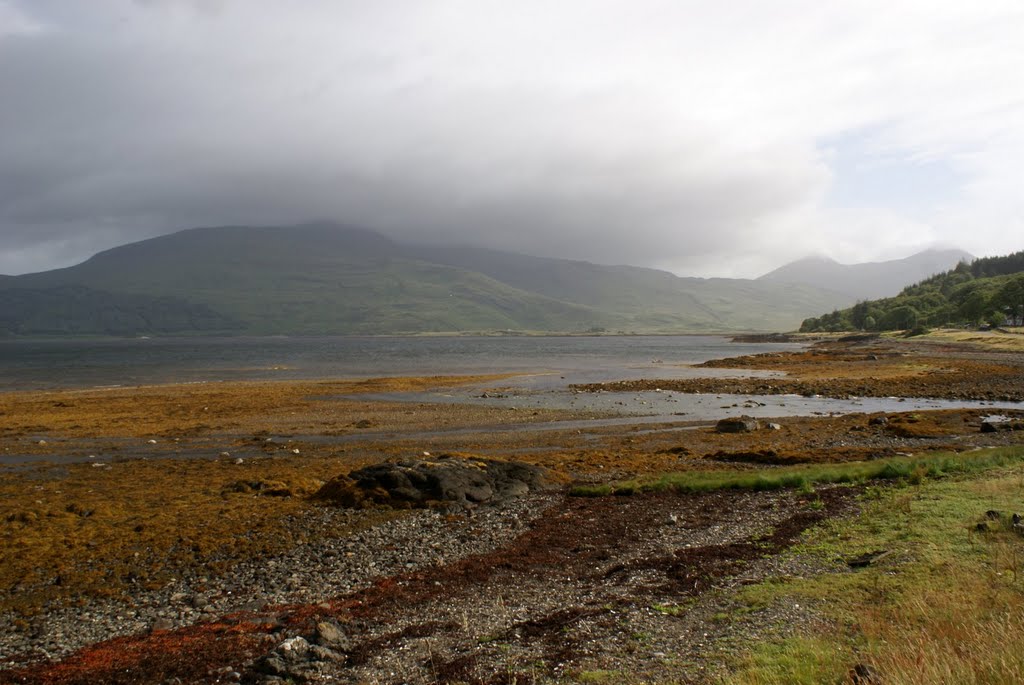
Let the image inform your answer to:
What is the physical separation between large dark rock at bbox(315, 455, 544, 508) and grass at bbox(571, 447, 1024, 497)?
2.86 meters

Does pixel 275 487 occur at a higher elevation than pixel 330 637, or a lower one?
lower

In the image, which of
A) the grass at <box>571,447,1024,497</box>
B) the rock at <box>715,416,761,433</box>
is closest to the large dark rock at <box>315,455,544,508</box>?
the grass at <box>571,447,1024,497</box>

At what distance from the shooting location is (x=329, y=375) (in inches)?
3639

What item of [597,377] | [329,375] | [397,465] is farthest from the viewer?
[329,375]

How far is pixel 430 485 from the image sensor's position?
2431 centimetres

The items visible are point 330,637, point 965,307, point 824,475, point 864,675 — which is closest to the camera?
point 864,675

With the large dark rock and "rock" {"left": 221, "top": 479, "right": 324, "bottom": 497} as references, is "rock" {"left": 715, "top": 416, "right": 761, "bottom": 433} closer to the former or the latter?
the large dark rock

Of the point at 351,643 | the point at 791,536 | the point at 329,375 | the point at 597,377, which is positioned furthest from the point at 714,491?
the point at 329,375

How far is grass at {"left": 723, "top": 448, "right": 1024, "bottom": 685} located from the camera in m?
8.03

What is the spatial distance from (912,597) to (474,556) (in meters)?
10.6

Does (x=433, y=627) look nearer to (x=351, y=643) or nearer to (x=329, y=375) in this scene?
(x=351, y=643)

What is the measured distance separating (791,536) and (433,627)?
9.99 metres

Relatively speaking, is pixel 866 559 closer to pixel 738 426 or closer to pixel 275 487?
pixel 275 487

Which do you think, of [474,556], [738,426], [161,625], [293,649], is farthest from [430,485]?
[738,426]
